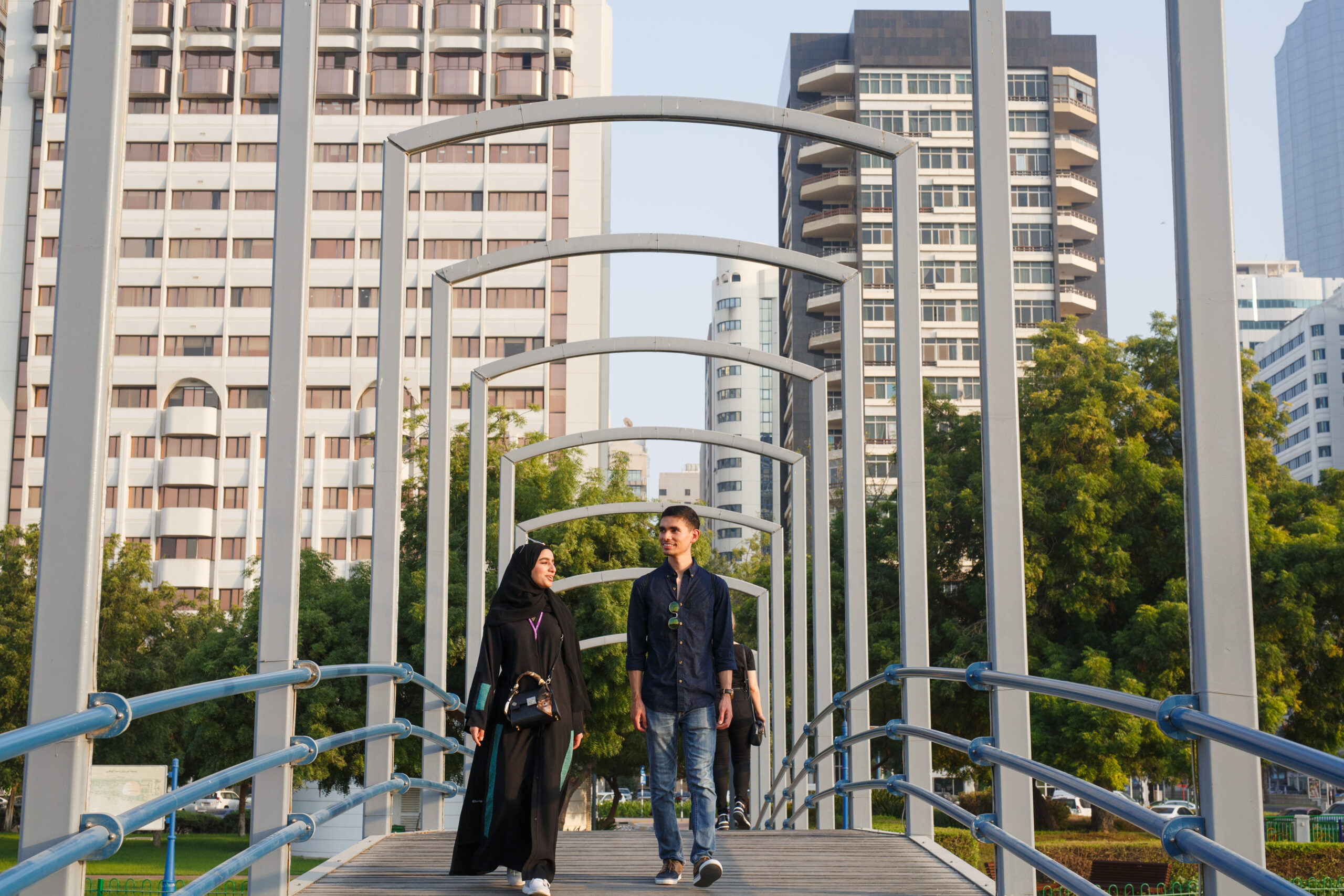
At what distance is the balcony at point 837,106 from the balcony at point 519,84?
44.0 ft

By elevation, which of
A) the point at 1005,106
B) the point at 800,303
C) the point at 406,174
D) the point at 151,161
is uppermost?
the point at 151,161

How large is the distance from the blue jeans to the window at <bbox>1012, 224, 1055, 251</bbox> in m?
70.0

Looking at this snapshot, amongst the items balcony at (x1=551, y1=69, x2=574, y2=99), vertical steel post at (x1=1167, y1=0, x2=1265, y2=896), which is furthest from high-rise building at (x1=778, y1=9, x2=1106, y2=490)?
vertical steel post at (x1=1167, y1=0, x2=1265, y2=896)

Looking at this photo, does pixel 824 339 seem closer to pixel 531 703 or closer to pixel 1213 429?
pixel 531 703

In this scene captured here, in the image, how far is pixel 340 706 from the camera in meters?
31.8

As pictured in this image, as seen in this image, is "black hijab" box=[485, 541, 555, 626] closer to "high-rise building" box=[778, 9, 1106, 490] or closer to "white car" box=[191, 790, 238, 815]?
"white car" box=[191, 790, 238, 815]

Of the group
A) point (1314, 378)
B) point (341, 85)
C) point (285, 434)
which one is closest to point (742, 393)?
Answer: point (1314, 378)

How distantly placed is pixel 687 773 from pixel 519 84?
2653 inches

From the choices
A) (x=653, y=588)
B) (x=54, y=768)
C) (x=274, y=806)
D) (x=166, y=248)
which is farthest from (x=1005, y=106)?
(x=166, y=248)

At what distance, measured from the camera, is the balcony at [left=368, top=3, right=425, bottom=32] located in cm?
7188

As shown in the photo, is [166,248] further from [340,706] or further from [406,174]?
[406,174]

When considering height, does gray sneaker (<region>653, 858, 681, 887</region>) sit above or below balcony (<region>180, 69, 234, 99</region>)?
below

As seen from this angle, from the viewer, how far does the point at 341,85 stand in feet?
235

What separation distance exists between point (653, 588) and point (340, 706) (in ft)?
86.0
